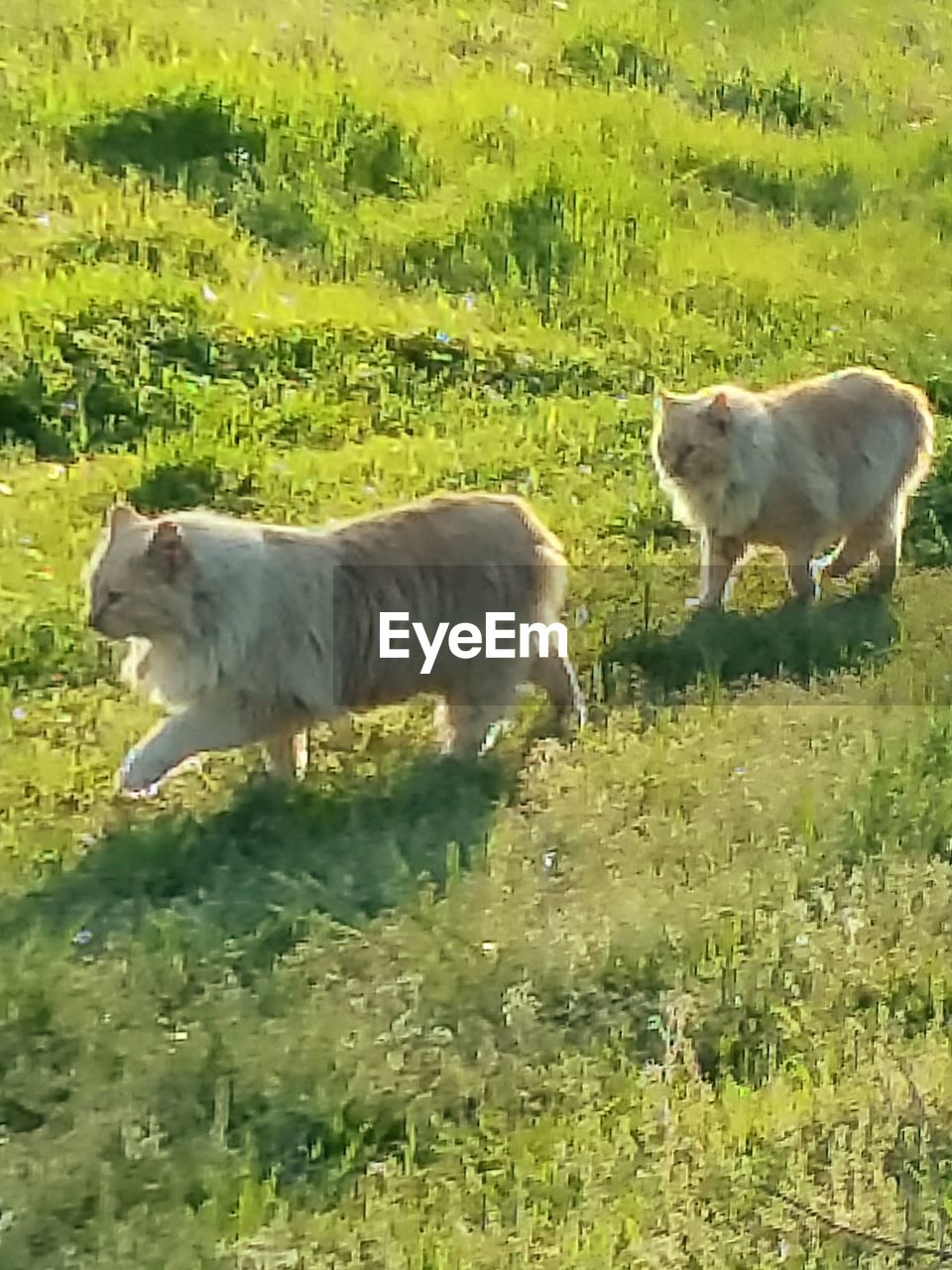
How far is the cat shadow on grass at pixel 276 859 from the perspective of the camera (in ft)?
13.5

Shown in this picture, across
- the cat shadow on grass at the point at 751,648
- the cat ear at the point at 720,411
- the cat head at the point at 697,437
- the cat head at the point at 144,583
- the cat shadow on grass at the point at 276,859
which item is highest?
the cat head at the point at 144,583

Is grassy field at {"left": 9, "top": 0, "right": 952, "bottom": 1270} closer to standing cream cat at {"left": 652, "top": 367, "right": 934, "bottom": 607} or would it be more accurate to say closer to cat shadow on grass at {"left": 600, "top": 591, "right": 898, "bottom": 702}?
cat shadow on grass at {"left": 600, "top": 591, "right": 898, "bottom": 702}

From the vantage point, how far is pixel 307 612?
4.83 meters

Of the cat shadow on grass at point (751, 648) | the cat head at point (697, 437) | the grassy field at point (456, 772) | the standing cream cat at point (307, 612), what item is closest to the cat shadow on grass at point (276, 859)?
the grassy field at point (456, 772)

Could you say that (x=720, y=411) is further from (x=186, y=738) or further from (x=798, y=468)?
(x=186, y=738)

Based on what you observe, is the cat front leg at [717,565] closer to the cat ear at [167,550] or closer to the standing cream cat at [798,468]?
the standing cream cat at [798,468]

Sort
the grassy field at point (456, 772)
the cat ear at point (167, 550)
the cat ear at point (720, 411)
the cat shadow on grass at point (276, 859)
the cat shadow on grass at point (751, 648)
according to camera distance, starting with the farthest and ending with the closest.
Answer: the cat ear at point (720, 411) < the cat shadow on grass at point (751, 648) < the cat ear at point (167, 550) < the cat shadow on grass at point (276, 859) < the grassy field at point (456, 772)

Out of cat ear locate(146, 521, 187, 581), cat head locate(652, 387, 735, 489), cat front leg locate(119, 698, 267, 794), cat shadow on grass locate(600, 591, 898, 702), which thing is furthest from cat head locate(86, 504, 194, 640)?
cat head locate(652, 387, 735, 489)

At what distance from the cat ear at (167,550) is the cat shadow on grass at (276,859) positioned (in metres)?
0.60

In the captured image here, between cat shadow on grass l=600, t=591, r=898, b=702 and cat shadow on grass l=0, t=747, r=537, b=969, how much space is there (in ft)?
Answer: 2.89

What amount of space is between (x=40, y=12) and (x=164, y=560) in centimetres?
645

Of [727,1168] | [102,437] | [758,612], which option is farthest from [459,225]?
[727,1168]

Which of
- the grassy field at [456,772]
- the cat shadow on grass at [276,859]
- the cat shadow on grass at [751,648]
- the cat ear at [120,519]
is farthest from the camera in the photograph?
the cat shadow on grass at [751,648]

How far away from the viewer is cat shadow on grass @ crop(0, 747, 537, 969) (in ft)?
13.5
